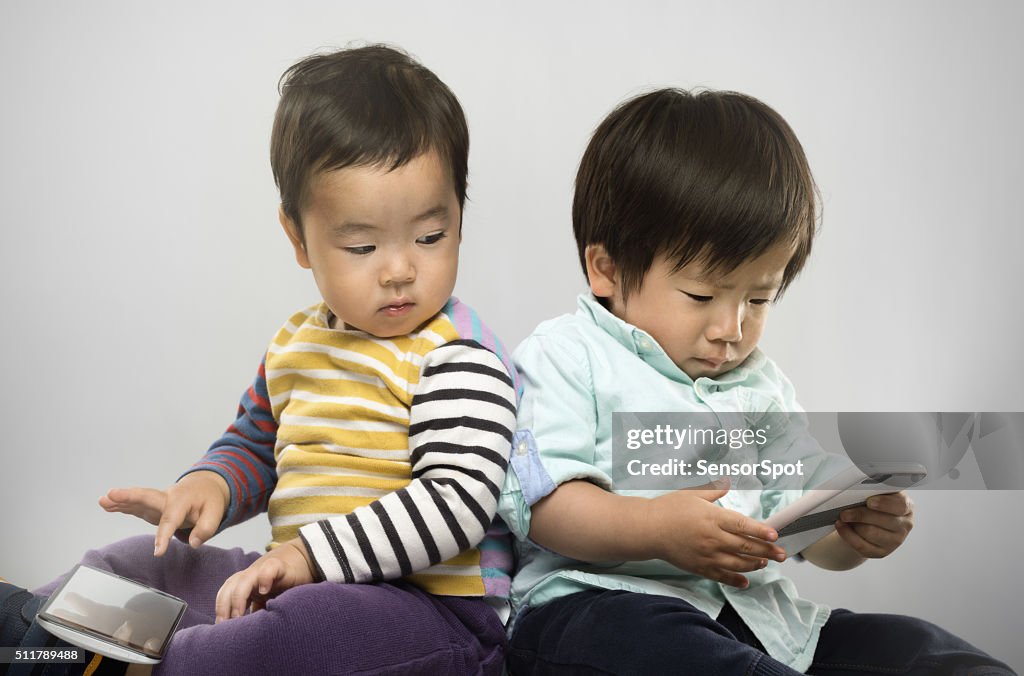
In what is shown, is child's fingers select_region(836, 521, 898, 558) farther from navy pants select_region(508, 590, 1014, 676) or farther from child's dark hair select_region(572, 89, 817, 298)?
child's dark hair select_region(572, 89, 817, 298)

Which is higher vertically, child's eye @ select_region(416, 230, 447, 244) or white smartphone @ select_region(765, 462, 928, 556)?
child's eye @ select_region(416, 230, 447, 244)

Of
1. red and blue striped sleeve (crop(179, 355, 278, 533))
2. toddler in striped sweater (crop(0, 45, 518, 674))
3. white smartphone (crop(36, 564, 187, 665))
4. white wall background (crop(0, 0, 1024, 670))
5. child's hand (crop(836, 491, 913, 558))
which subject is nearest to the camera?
white smartphone (crop(36, 564, 187, 665))

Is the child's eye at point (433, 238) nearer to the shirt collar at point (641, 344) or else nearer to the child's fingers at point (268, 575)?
the shirt collar at point (641, 344)

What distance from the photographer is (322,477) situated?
4.40ft

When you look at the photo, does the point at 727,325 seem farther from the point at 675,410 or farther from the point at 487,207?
the point at 487,207

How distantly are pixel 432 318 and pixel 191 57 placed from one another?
38.1 inches

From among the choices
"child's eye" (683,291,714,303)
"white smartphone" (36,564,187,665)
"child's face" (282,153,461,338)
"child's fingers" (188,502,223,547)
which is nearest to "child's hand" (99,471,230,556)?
"child's fingers" (188,502,223,547)

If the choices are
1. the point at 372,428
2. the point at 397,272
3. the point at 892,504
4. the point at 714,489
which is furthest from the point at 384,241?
the point at 892,504

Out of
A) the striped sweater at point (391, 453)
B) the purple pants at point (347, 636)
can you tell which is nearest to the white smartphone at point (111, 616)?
the purple pants at point (347, 636)

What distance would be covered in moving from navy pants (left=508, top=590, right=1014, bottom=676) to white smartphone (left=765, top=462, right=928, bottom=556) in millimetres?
131

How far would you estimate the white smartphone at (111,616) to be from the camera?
1.10 m

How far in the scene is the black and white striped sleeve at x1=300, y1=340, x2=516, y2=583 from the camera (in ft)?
4.03

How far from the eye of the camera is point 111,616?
114 cm

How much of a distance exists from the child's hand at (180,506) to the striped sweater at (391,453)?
0.04 meters
